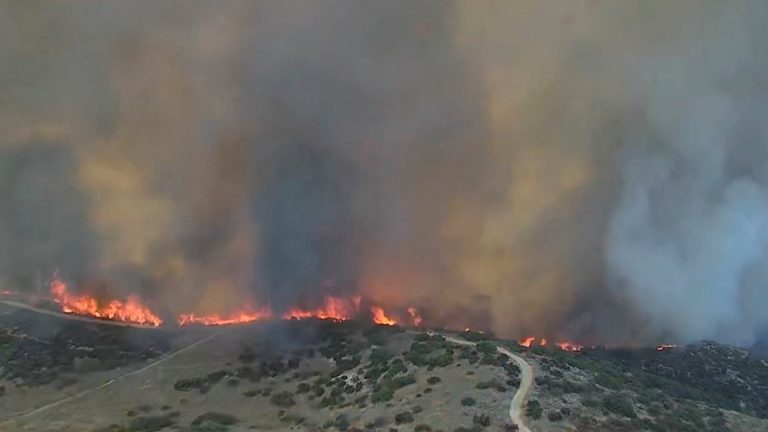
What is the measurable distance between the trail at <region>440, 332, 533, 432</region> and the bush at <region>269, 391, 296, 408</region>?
1132 cm

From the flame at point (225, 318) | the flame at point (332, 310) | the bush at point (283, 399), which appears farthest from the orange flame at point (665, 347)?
the flame at point (225, 318)

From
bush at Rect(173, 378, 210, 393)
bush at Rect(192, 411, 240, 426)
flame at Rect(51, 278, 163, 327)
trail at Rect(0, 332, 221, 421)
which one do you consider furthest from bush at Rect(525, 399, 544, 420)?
flame at Rect(51, 278, 163, 327)

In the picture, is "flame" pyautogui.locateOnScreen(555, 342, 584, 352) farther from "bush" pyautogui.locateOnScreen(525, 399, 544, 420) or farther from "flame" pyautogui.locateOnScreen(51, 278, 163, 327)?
"flame" pyautogui.locateOnScreen(51, 278, 163, 327)

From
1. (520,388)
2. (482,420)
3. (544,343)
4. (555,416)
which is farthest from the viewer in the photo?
(544,343)

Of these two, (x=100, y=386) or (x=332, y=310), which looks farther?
(x=332, y=310)

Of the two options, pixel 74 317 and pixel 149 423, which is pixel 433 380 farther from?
pixel 74 317

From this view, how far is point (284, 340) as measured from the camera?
59312 mm

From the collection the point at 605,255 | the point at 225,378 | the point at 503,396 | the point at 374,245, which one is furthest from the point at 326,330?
the point at 605,255

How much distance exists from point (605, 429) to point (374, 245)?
37.6 meters

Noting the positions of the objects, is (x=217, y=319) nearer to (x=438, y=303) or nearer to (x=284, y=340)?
(x=284, y=340)

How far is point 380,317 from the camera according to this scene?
219 ft

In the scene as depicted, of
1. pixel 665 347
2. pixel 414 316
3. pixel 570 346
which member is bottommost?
pixel 665 347

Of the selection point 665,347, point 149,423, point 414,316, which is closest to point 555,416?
point 149,423

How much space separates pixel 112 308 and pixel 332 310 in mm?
19668
